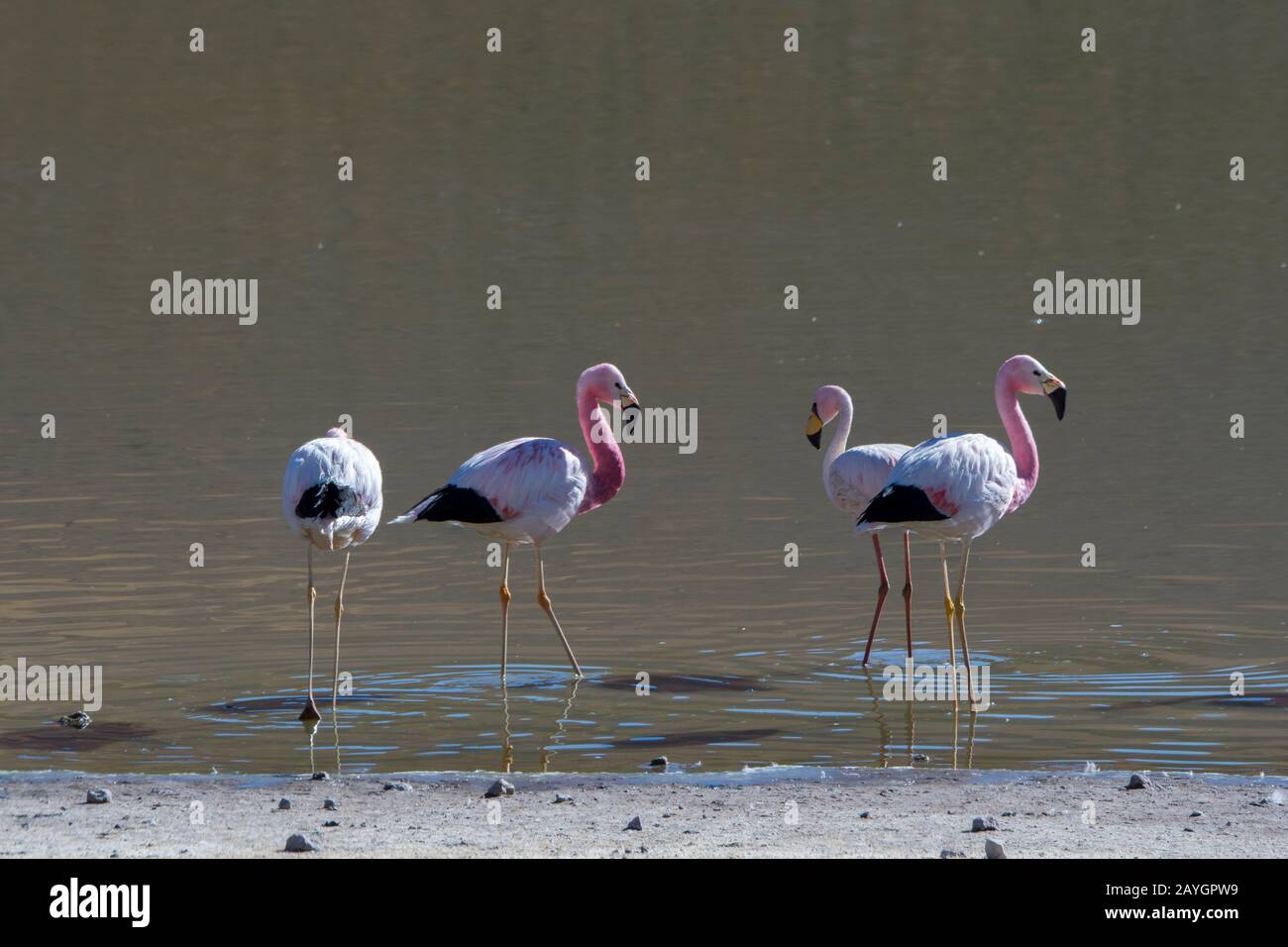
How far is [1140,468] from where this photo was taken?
17.5 metres

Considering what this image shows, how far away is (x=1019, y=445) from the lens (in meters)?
10.5

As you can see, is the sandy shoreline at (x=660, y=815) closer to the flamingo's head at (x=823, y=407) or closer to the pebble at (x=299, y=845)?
the pebble at (x=299, y=845)

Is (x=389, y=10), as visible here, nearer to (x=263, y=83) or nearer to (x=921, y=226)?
(x=263, y=83)

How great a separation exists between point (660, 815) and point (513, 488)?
3272 millimetres

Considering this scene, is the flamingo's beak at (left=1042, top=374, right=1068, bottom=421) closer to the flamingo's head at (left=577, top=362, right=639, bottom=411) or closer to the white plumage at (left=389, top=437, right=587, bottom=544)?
the flamingo's head at (left=577, top=362, right=639, bottom=411)

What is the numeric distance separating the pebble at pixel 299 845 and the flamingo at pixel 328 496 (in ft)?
8.61

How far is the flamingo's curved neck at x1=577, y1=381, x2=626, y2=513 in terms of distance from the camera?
10.7 meters

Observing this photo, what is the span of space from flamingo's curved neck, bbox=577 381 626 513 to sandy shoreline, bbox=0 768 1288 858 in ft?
9.66

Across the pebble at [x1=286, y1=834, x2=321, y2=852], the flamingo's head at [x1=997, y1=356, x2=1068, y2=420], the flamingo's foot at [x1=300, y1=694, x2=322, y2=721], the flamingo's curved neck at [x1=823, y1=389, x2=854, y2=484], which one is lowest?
the pebble at [x1=286, y1=834, x2=321, y2=852]

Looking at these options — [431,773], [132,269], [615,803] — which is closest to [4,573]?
[431,773]

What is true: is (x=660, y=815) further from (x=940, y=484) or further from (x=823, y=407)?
(x=823, y=407)

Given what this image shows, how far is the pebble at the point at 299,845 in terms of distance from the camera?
21.5ft

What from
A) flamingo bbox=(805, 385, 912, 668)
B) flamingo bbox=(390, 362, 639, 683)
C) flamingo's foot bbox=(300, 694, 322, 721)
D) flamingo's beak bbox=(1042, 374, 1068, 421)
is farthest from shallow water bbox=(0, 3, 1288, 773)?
flamingo's beak bbox=(1042, 374, 1068, 421)

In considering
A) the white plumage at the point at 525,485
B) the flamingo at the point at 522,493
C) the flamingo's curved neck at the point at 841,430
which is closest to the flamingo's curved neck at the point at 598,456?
the flamingo at the point at 522,493
